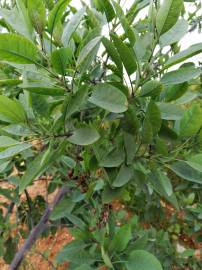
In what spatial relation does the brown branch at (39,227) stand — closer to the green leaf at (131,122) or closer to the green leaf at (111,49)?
the green leaf at (131,122)

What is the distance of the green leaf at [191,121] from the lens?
0.71 metres

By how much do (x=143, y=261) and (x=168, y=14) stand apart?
51cm

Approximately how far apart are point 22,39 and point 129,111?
0.23 meters

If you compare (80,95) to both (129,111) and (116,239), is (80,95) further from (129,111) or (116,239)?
(116,239)

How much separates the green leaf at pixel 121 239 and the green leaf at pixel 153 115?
1.03ft

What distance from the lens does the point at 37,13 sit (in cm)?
61

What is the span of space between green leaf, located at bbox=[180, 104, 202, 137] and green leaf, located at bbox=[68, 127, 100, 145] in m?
0.17

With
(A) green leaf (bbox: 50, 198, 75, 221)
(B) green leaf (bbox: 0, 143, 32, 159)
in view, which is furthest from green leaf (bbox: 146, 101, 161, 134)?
(A) green leaf (bbox: 50, 198, 75, 221)

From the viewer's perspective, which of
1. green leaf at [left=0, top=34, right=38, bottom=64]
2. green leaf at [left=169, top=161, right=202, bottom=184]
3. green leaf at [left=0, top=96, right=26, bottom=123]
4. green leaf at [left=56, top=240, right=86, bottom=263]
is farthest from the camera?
green leaf at [left=56, top=240, right=86, bottom=263]

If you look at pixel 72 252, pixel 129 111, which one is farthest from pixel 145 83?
pixel 72 252

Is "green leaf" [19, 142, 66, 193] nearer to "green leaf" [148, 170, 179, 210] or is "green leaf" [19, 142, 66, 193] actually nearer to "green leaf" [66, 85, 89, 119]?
"green leaf" [66, 85, 89, 119]

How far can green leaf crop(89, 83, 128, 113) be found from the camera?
0.62 m

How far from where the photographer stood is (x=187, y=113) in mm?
717

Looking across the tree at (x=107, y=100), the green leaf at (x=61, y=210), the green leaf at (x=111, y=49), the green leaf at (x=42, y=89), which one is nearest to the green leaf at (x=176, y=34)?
the tree at (x=107, y=100)
